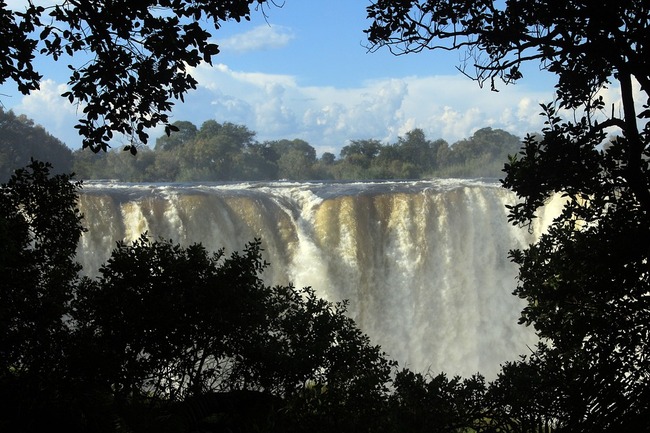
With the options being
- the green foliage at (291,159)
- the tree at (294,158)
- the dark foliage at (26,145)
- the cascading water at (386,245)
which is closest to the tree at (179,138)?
the green foliage at (291,159)

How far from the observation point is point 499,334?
16.2 metres

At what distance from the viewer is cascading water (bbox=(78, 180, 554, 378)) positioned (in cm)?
1497

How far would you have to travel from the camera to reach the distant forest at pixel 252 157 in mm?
33938

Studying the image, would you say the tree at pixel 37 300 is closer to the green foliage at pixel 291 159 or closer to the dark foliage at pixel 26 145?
the dark foliage at pixel 26 145

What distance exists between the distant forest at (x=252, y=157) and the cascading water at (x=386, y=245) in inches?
743

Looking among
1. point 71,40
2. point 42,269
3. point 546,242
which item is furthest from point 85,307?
point 546,242

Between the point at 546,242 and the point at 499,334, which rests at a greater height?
the point at 546,242

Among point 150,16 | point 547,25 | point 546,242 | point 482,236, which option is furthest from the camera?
point 482,236

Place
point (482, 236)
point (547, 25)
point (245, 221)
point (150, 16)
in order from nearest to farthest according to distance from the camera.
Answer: point (150, 16) < point (547, 25) < point (245, 221) < point (482, 236)

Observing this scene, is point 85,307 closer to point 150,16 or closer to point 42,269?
point 42,269

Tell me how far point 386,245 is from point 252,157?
25061mm

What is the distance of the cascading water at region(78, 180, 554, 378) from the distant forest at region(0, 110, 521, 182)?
61.9ft

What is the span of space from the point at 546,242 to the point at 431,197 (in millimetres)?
10129

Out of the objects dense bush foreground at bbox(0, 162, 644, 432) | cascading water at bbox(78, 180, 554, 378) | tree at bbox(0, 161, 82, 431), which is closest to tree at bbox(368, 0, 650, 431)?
dense bush foreground at bbox(0, 162, 644, 432)
